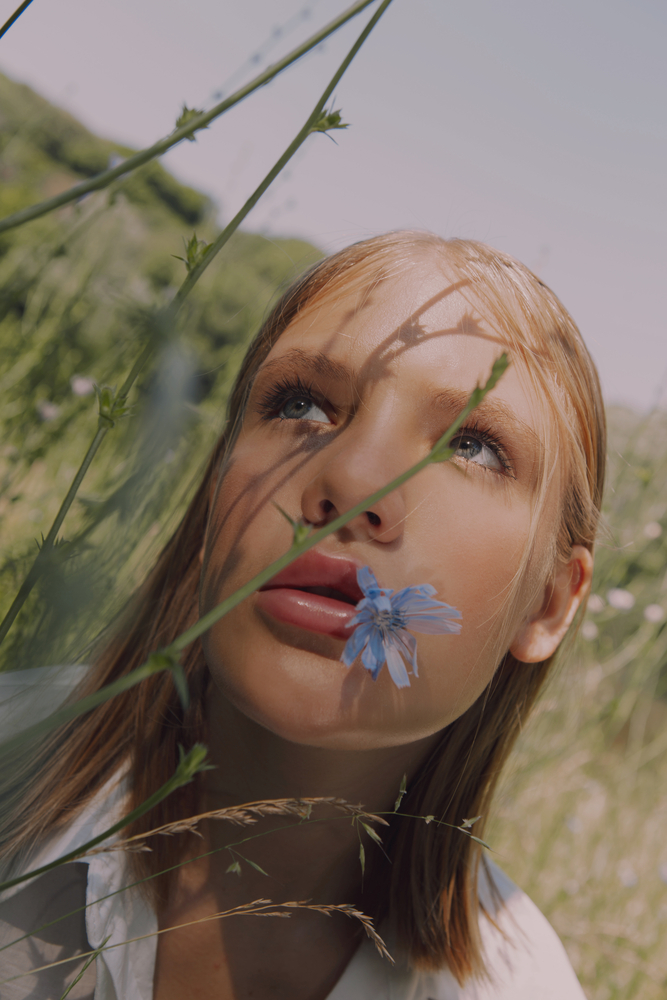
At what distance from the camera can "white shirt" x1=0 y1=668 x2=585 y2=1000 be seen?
801mm

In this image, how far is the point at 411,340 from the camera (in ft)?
2.42

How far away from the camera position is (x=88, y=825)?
890mm

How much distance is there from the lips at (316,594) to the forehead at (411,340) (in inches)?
7.6

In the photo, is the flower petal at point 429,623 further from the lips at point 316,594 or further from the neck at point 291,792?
the neck at point 291,792

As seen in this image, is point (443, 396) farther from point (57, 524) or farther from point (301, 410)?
point (57, 524)

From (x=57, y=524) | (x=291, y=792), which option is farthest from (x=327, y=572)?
(x=291, y=792)

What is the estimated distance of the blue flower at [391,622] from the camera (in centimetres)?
50

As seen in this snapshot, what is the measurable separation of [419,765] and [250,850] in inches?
10.9

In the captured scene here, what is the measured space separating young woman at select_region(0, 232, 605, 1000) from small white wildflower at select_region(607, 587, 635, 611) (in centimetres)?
96

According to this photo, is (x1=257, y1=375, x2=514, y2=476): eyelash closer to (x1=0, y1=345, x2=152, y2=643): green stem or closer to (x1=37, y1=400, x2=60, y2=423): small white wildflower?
(x1=0, y1=345, x2=152, y2=643): green stem

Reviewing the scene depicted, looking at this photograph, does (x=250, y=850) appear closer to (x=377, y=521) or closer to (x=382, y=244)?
(x=377, y=521)

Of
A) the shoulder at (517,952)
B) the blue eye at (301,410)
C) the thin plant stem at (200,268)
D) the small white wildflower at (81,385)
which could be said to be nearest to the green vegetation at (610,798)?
the shoulder at (517,952)

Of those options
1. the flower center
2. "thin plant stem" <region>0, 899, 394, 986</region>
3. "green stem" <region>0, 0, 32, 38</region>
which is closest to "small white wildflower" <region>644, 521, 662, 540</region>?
"thin plant stem" <region>0, 899, 394, 986</region>

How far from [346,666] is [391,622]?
0.07 metres
